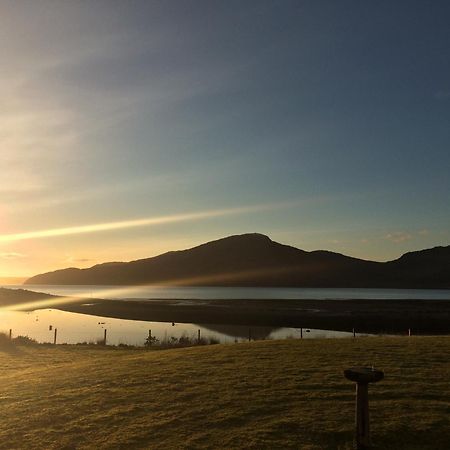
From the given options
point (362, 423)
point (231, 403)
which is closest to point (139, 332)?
point (231, 403)

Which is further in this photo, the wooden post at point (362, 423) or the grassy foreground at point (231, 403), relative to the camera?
the grassy foreground at point (231, 403)

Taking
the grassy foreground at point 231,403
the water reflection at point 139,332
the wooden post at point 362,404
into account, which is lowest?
the water reflection at point 139,332

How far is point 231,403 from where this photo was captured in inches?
563

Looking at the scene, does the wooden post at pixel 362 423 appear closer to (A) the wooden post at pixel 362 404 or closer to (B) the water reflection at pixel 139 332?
(A) the wooden post at pixel 362 404

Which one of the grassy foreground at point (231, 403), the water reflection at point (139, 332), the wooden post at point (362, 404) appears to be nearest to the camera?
the wooden post at point (362, 404)

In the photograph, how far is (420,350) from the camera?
76.8 ft

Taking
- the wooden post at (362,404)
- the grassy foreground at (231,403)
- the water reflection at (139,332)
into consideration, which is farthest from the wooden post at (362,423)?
the water reflection at (139,332)

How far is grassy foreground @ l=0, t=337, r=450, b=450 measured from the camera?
38.0 feet

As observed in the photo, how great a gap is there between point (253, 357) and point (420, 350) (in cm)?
809

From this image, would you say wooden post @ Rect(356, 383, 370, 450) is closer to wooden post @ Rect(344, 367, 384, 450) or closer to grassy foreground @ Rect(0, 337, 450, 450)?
wooden post @ Rect(344, 367, 384, 450)

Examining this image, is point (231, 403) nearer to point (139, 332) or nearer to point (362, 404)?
point (362, 404)

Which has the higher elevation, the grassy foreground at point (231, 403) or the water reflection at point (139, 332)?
the grassy foreground at point (231, 403)

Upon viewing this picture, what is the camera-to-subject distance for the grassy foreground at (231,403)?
38.0 feet

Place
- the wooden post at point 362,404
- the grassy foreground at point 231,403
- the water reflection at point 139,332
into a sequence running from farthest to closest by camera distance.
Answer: the water reflection at point 139,332
the grassy foreground at point 231,403
the wooden post at point 362,404
